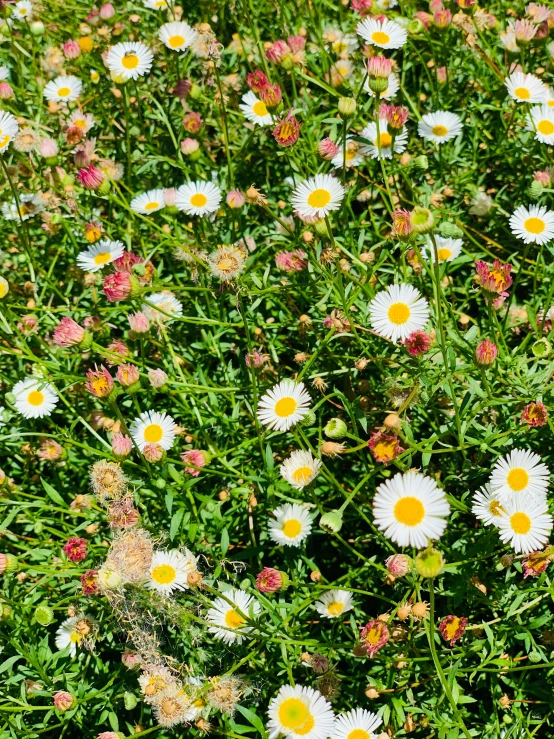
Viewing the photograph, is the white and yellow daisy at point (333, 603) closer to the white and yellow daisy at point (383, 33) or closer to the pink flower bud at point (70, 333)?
the pink flower bud at point (70, 333)

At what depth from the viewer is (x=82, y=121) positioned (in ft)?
11.3

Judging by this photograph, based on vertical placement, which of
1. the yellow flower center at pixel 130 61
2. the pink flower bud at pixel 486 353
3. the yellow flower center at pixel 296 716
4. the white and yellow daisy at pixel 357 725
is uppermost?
the yellow flower center at pixel 130 61

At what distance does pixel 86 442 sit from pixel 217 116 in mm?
1465

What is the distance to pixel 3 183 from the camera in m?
3.39

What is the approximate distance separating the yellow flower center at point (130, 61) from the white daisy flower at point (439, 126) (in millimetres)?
1202

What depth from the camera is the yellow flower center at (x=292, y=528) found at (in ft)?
7.79

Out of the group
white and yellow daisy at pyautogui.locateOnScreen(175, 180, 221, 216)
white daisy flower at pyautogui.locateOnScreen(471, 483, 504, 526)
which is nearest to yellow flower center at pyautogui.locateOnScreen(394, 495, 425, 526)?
white daisy flower at pyautogui.locateOnScreen(471, 483, 504, 526)

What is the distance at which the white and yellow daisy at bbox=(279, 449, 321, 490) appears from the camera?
7.20ft

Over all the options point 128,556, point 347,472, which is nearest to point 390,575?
point 347,472

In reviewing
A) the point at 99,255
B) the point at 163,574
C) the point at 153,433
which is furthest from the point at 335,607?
the point at 99,255

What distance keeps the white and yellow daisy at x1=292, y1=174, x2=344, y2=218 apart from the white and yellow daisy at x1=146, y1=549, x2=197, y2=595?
1122 millimetres

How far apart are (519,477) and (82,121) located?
95.2 inches

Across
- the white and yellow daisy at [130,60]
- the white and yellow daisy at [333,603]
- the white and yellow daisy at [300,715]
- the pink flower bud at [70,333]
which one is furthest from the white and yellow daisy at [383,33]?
the white and yellow daisy at [300,715]

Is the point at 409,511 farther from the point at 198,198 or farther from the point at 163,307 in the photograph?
the point at 198,198
